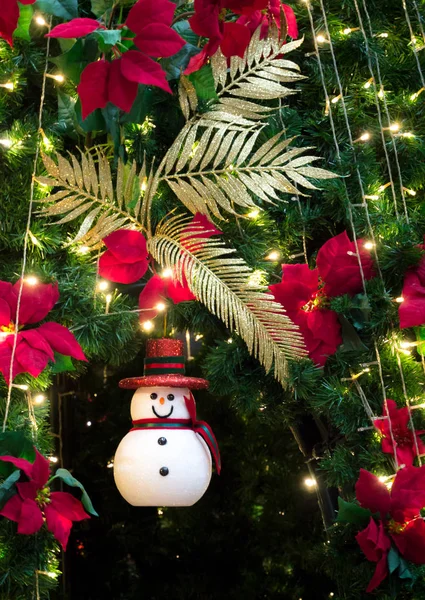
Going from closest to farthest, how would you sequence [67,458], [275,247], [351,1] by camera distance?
[275,247] → [351,1] → [67,458]

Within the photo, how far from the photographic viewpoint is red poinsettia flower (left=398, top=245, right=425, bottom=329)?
93 centimetres

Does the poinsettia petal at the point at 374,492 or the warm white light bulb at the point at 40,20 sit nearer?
the poinsettia petal at the point at 374,492

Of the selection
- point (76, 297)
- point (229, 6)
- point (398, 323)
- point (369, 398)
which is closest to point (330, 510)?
point (369, 398)

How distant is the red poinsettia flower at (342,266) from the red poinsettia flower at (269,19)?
292 millimetres

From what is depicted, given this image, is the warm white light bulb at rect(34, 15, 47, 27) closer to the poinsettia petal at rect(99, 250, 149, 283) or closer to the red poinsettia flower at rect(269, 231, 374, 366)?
the poinsettia petal at rect(99, 250, 149, 283)

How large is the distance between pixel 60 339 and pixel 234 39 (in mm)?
421

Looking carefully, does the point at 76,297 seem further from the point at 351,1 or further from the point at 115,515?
the point at 115,515

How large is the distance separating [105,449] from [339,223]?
2.51ft

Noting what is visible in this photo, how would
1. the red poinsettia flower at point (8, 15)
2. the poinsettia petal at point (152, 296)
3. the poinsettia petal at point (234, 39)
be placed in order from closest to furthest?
the red poinsettia flower at point (8, 15), the poinsettia petal at point (234, 39), the poinsettia petal at point (152, 296)

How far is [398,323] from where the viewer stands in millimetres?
991

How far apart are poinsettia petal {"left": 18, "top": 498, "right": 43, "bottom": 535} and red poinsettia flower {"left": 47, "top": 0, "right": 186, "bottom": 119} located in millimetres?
448

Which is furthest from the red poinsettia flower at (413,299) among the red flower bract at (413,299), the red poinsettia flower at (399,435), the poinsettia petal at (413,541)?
the poinsettia petal at (413,541)

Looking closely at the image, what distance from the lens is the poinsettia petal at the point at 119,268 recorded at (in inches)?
38.4

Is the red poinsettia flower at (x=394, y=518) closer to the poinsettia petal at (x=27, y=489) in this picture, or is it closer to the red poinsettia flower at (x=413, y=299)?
the red poinsettia flower at (x=413, y=299)
